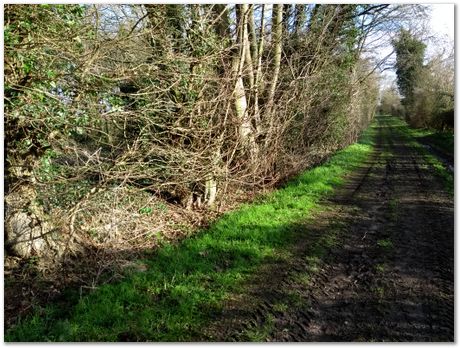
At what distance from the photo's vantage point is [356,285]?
4867mm

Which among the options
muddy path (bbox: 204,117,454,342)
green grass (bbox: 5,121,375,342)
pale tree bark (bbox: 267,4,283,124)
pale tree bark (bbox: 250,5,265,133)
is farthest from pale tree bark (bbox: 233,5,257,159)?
muddy path (bbox: 204,117,454,342)

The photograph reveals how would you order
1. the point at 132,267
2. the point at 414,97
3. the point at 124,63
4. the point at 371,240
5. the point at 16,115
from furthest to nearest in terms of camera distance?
the point at 414,97 → the point at 371,240 → the point at 124,63 → the point at 132,267 → the point at 16,115

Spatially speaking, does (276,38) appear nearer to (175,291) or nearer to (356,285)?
(356,285)

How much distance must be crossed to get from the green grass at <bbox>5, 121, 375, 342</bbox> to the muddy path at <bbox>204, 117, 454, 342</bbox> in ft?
0.86

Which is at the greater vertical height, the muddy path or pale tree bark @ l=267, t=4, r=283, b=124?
pale tree bark @ l=267, t=4, r=283, b=124

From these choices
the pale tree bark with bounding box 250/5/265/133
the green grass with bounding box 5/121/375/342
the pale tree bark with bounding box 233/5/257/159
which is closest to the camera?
the green grass with bounding box 5/121/375/342

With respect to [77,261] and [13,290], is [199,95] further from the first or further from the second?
[13,290]

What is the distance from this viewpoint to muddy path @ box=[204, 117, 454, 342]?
389 cm

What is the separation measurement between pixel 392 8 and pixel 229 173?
12837 millimetres

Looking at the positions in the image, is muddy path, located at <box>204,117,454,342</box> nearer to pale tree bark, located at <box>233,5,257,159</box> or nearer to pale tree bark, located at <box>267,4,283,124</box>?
pale tree bark, located at <box>233,5,257,159</box>

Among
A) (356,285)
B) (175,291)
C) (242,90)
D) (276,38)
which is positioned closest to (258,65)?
(242,90)

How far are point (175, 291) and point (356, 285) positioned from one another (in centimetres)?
233

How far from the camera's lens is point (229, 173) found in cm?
873

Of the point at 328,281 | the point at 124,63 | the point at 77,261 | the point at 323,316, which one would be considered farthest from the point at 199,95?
the point at 323,316
